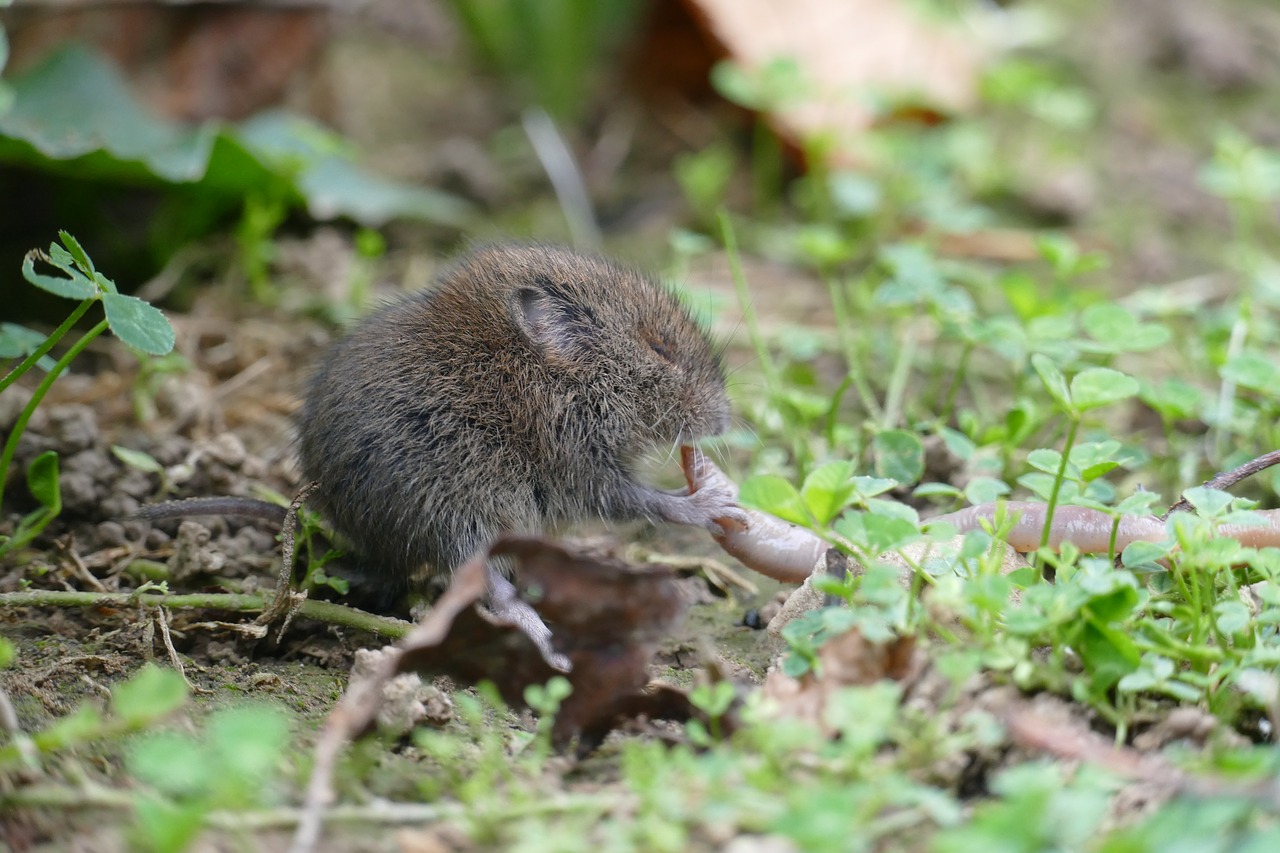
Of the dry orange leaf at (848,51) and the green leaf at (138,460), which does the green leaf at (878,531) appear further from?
the dry orange leaf at (848,51)

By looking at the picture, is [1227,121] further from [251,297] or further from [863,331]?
[251,297]

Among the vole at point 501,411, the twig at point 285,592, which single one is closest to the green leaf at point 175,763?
the twig at point 285,592

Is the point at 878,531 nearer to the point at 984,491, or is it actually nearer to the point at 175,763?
the point at 984,491

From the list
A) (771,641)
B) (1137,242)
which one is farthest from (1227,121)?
(771,641)

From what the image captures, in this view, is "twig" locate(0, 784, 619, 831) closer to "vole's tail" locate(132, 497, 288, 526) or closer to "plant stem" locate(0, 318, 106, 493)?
"plant stem" locate(0, 318, 106, 493)

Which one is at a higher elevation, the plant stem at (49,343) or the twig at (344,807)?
the plant stem at (49,343)

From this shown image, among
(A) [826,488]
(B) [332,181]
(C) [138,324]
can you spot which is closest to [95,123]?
(B) [332,181]

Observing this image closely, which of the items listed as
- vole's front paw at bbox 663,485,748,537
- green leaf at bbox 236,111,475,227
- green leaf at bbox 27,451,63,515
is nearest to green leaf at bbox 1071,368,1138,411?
vole's front paw at bbox 663,485,748,537
